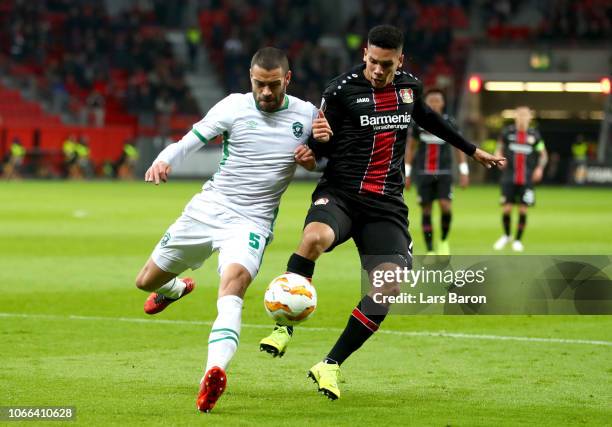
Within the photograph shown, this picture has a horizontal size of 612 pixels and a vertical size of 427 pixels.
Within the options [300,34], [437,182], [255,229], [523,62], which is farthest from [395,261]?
[300,34]

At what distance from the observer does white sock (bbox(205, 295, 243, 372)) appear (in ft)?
20.9

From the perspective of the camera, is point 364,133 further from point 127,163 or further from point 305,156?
point 127,163

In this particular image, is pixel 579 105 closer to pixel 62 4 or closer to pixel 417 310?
pixel 62 4

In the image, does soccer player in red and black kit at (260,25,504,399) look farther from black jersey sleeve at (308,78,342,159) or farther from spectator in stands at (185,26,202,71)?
spectator in stands at (185,26,202,71)

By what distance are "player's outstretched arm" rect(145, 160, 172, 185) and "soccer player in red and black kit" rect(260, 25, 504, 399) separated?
0.88m

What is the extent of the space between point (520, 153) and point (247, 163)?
447 inches

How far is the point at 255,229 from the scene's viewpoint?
282 inches

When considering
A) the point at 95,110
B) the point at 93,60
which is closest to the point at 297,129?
the point at 95,110

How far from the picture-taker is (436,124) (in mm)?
7707

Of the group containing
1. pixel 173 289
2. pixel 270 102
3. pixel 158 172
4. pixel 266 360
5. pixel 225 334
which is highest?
pixel 270 102

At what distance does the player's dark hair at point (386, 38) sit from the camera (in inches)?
278

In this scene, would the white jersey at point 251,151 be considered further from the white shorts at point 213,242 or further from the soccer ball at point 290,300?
the soccer ball at point 290,300

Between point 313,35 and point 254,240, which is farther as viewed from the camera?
point 313,35

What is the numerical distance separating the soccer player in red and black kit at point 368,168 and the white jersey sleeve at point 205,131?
588 mm
